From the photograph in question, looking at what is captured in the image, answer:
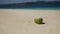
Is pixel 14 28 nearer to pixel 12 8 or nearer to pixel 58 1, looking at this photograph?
pixel 58 1

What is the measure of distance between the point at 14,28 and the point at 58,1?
5.47ft

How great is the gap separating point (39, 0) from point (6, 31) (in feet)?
5.73

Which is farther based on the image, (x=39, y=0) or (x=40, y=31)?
(x=39, y=0)

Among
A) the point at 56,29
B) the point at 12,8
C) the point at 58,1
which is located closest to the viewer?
the point at 56,29

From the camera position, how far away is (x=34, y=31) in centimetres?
157

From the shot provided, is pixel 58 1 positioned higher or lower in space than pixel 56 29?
higher

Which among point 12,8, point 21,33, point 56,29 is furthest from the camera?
point 12,8

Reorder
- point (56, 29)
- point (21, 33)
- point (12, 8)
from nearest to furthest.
A: point (21, 33), point (56, 29), point (12, 8)

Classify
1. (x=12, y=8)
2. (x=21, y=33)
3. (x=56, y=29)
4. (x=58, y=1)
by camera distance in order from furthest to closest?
(x=12, y=8) → (x=58, y=1) → (x=56, y=29) → (x=21, y=33)

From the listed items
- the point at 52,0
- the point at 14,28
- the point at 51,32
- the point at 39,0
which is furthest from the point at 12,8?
the point at 51,32

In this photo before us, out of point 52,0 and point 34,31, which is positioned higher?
point 52,0

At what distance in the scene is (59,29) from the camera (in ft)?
5.37

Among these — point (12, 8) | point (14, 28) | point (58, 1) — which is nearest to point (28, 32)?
point (14, 28)

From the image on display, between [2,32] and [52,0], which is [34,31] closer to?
[2,32]
